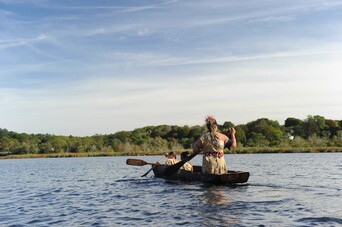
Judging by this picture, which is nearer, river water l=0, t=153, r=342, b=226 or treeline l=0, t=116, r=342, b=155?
river water l=0, t=153, r=342, b=226

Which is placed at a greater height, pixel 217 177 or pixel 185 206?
pixel 217 177

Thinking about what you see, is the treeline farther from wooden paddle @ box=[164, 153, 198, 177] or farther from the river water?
the river water

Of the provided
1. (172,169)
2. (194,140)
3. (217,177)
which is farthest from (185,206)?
(194,140)

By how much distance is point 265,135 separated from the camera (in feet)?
354

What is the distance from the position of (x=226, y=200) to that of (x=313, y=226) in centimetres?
447

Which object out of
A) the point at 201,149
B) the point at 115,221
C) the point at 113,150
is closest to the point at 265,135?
the point at 113,150

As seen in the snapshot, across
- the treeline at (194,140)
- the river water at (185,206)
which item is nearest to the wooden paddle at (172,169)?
the river water at (185,206)

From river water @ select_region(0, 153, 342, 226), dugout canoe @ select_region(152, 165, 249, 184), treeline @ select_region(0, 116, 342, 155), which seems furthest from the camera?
treeline @ select_region(0, 116, 342, 155)

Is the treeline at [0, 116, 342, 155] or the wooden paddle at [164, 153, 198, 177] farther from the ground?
the treeline at [0, 116, 342, 155]

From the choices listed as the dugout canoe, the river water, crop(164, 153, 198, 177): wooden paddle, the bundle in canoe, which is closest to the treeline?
crop(164, 153, 198, 177): wooden paddle

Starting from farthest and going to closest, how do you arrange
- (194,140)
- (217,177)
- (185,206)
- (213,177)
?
(194,140), (213,177), (217,177), (185,206)

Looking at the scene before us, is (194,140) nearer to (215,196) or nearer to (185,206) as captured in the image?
(215,196)

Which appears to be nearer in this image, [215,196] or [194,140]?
[215,196]

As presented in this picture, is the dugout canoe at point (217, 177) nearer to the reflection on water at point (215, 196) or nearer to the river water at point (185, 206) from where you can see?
the river water at point (185, 206)
